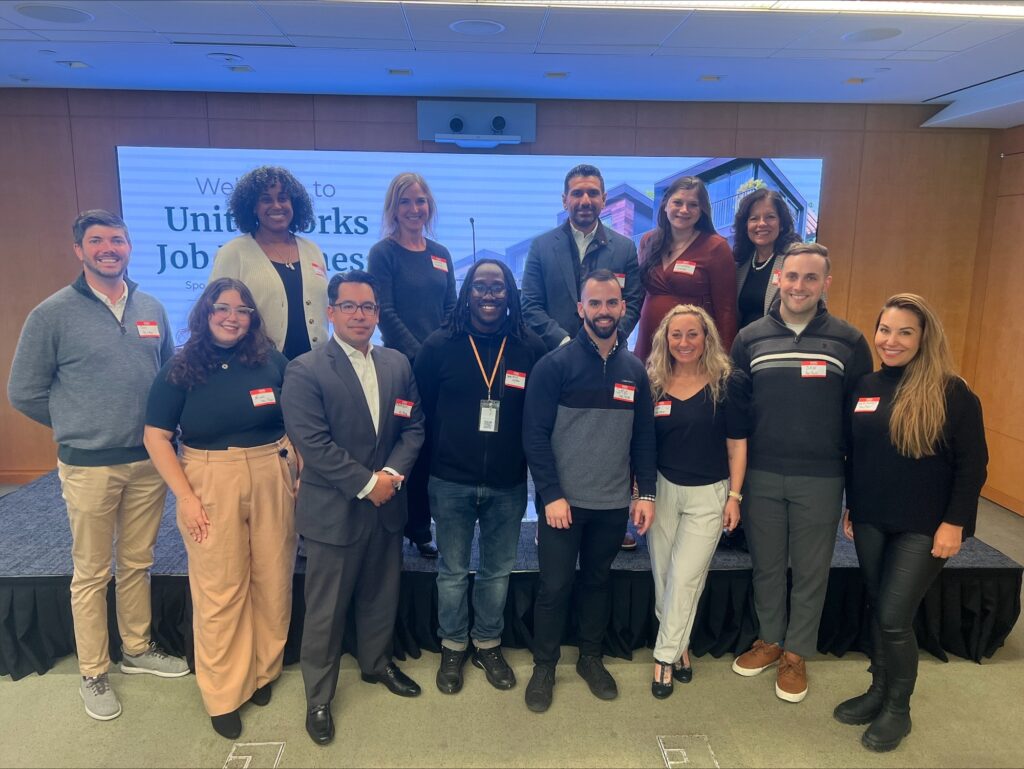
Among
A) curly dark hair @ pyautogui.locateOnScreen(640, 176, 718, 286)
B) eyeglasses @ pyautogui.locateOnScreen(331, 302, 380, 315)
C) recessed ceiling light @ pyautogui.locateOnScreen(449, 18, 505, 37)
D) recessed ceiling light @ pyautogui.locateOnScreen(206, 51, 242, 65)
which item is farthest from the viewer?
recessed ceiling light @ pyautogui.locateOnScreen(206, 51, 242, 65)

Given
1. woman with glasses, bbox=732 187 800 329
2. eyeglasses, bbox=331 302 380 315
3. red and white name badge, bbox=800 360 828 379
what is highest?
woman with glasses, bbox=732 187 800 329

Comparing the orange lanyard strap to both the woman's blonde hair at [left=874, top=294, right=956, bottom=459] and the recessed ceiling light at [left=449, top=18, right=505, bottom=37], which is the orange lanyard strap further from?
the recessed ceiling light at [left=449, top=18, right=505, bottom=37]

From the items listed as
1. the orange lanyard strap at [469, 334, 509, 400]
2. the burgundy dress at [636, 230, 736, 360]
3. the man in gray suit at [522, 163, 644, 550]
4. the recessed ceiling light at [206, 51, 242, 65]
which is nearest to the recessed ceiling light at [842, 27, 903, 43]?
the burgundy dress at [636, 230, 736, 360]

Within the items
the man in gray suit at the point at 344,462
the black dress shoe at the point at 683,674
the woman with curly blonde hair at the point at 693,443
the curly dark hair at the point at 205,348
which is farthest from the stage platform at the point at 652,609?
the curly dark hair at the point at 205,348

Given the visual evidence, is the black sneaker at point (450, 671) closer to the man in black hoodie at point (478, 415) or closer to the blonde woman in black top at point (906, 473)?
the man in black hoodie at point (478, 415)

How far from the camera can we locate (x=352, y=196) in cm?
501

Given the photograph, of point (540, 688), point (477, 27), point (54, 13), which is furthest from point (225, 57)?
point (540, 688)

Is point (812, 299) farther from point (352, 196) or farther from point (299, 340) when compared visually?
point (352, 196)

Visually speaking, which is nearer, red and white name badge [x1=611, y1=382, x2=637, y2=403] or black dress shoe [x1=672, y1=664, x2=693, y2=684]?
red and white name badge [x1=611, y1=382, x2=637, y2=403]

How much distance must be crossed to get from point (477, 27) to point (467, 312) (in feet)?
6.20

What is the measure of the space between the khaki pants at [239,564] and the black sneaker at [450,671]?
68cm

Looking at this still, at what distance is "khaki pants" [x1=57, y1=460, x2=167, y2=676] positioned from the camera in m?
2.38

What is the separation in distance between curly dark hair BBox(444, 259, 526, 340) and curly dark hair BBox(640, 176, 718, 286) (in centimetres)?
89

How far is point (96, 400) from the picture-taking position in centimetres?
236
